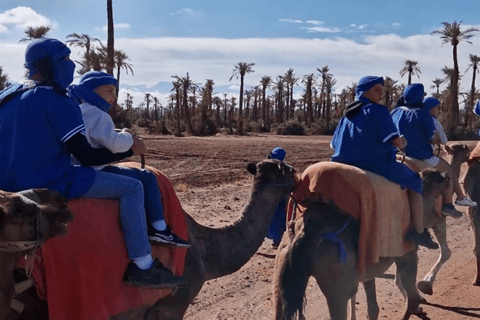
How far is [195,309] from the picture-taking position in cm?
687

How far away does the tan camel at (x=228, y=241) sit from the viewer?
4617mm

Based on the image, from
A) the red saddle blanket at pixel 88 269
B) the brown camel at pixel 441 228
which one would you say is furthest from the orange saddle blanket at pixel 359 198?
the red saddle blanket at pixel 88 269

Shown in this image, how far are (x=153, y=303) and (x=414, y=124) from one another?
502cm

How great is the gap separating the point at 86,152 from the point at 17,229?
1024 mm

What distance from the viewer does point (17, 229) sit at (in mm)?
2748

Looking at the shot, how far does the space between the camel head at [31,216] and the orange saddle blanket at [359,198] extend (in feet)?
9.94

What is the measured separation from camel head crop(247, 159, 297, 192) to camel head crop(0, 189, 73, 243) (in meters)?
2.64

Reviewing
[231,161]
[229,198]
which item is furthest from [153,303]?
[231,161]

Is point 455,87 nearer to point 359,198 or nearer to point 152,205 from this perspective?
point 359,198

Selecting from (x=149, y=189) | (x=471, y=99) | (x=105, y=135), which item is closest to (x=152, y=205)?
(x=149, y=189)

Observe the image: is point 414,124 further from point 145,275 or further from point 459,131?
point 459,131

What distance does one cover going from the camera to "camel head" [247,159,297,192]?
5441 millimetres

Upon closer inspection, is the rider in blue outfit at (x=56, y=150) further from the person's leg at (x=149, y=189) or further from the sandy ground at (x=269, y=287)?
the sandy ground at (x=269, y=287)

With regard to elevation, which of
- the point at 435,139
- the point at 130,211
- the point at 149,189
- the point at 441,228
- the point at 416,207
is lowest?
the point at 441,228
